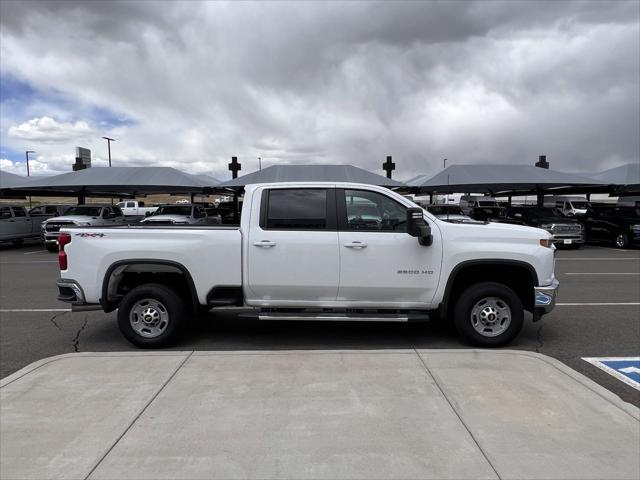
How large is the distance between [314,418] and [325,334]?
8.35 feet

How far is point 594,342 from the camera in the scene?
597 centimetres

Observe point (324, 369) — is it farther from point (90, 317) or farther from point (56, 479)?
point (90, 317)

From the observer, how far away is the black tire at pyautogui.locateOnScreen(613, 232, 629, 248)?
62.5 feet

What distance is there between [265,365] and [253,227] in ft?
5.13

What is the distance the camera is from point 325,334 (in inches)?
249

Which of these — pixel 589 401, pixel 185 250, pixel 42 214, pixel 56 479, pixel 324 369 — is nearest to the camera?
pixel 56 479

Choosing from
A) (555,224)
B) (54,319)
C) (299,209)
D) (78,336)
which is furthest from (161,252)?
(555,224)

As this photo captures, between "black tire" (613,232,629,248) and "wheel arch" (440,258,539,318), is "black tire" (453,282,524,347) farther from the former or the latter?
"black tire" (613,232,629,248)

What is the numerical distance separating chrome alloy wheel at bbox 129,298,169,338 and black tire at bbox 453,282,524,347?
3.41 metres

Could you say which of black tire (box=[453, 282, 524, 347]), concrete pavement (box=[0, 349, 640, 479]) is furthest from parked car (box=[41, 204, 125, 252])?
black tire (box=[453, 282, 524, 347])

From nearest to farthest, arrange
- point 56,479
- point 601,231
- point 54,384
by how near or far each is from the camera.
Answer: point 56,479 → point 54,384 → point 601,231

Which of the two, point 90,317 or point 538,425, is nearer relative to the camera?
point 538,425

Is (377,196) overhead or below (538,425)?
overhead

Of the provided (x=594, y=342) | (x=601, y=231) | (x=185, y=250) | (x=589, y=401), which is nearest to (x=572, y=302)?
(x=594, y=342)
